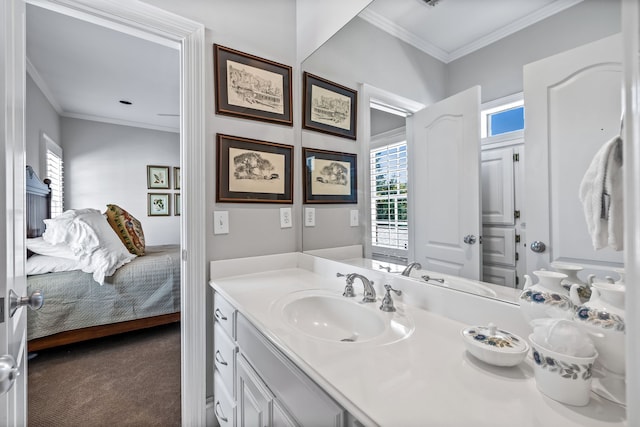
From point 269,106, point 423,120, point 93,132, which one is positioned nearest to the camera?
point 423,120

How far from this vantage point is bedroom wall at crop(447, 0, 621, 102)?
649 mm

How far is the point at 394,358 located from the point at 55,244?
3051mm

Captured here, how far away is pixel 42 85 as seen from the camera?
10.3ft

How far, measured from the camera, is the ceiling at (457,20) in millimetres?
791

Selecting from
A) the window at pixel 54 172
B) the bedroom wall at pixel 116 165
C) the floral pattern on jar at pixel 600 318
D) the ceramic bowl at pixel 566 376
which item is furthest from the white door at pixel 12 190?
the bedroom wall at pixel 116 165

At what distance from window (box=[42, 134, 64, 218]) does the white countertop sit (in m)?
4.07

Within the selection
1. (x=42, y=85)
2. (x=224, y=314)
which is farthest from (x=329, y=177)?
(x=42, y=85)

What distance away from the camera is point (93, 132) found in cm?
419

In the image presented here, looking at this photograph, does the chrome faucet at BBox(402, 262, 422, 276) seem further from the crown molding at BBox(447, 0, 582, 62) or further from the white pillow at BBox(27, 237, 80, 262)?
the white pillow at BBox(27, 237, 80, 262)

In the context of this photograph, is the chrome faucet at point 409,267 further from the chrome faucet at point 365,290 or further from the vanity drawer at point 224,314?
the vanity drawer at point 224,314

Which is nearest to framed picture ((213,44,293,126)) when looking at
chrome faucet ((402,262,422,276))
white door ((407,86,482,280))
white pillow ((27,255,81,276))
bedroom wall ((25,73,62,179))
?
white door ((407,86,482,280))

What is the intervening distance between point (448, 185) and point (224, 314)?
1.10 metres

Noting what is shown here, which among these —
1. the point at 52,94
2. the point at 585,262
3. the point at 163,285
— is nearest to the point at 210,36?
the point at 585,262

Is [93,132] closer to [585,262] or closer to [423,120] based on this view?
[423,120]
